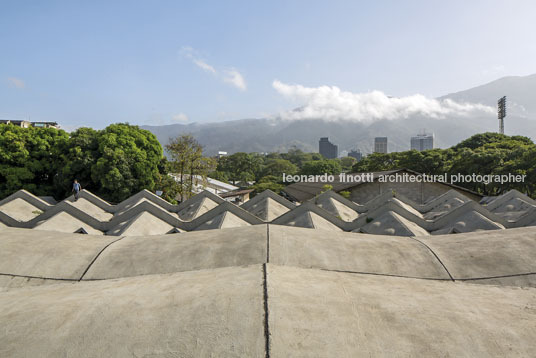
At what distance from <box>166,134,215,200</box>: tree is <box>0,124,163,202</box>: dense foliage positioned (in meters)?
1.97

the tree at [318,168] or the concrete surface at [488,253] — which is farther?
the tree at [318,168]

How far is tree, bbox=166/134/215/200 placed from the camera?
1294 inches

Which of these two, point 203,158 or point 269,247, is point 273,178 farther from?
point 269,247

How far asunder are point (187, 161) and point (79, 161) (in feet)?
32.3

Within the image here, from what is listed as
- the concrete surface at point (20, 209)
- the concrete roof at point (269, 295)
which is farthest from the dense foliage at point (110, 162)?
the concrete roof at point (269, 295)

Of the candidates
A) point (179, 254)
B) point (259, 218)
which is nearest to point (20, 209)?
point (259, 218)

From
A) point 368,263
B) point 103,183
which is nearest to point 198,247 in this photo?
point 368,263

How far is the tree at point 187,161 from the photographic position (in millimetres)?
32875

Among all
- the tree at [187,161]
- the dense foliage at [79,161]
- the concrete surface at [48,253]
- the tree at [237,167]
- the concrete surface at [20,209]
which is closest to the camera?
the concrete surface at [48,253]

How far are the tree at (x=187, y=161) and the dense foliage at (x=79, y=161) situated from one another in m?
1.97

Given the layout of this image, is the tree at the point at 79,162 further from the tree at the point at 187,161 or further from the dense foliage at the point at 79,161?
the tree at the point at 187,161

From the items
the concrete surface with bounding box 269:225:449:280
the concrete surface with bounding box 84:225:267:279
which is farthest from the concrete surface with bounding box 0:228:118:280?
the concrete surface with bounding box 269:225:449:280

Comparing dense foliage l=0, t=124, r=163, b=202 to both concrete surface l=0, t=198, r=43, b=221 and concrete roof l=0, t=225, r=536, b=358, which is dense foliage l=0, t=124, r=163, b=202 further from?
concrete roof l=0, t=225, r=536, b=358

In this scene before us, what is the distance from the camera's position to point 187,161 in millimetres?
33031
